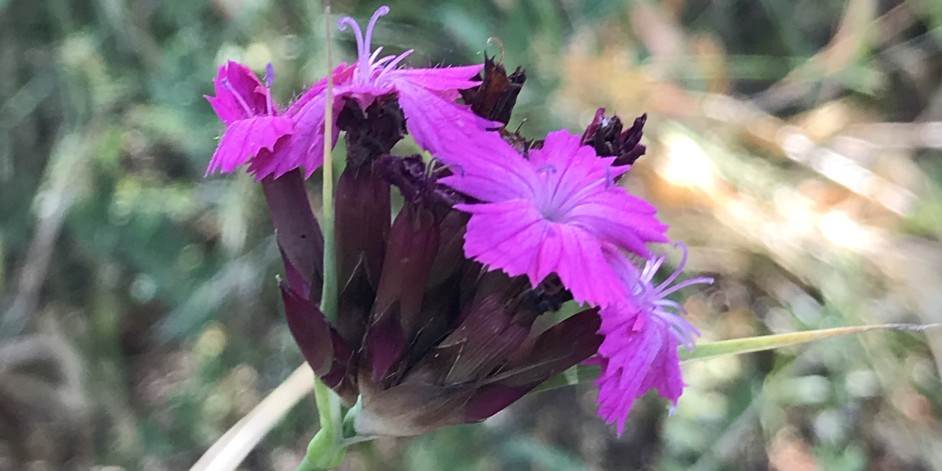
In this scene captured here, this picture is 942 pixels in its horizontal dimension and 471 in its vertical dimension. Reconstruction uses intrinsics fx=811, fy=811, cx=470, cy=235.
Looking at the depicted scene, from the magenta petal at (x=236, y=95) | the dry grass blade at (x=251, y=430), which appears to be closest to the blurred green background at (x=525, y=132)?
the dry grass blade at (x=251, y=430)

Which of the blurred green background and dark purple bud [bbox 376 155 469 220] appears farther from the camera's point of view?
the blurred green background

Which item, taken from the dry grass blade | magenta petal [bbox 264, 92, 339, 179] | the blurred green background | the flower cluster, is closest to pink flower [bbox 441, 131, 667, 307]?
the flower cluster

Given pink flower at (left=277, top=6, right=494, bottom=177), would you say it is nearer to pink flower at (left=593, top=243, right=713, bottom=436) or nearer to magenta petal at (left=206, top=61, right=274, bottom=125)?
magenta petal at (left=206, top=61, right=274, bottom=125)

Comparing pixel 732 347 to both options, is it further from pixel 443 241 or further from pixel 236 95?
pixel 236 95

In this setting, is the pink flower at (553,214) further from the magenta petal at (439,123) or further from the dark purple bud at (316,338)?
the dark purple bud at (316,338)

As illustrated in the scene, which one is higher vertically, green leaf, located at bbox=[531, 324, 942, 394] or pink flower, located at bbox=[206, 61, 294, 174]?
pink flower, located at bbox=[206, 61, 294, 174]

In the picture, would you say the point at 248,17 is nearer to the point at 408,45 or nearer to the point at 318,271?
the point at 408,45
